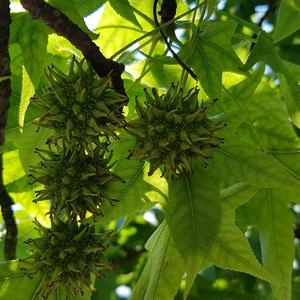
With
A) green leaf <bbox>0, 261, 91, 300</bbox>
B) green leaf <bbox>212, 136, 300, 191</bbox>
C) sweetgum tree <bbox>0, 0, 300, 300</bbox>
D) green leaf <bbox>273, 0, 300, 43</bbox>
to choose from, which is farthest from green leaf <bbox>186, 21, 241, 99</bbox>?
green leaf <bbox>0, 261, 91, 300</bbox>

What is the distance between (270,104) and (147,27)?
0.57 meters

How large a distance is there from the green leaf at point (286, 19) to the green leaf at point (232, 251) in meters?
0.67

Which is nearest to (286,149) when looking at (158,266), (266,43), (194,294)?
(266,43)

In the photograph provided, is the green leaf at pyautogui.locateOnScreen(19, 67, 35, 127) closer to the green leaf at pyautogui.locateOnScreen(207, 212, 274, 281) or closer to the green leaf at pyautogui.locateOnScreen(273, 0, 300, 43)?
the green leaf at pyautogui.locateOnScreen(207, 212, 274, 281)

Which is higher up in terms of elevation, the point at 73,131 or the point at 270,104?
the point at 270,104

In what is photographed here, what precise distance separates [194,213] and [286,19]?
791mm

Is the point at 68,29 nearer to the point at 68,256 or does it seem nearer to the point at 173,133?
the point at 173,133

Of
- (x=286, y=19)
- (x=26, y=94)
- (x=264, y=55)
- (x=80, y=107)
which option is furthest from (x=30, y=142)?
(x=286, y=19)

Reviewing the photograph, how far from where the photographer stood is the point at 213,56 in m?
2.39

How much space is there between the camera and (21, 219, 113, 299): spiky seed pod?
214 cm

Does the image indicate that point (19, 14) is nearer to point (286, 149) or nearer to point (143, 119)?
point (143, 119)

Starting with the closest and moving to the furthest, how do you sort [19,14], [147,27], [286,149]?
1. [19,14]
2. [286,149]
3. [147,27]

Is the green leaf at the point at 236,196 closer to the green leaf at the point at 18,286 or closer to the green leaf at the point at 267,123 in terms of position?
the green leaf at the point at 267,123

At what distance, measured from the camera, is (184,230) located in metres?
1.95
